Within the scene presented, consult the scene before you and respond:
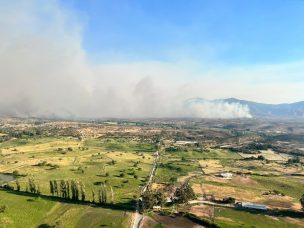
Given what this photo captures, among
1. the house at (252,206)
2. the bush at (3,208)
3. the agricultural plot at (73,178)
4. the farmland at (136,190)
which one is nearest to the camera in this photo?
the agricultural plot at (73,178)

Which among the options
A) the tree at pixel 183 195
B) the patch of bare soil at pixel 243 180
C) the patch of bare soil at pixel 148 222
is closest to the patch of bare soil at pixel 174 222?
the patch of bare soil at pixel 148 222

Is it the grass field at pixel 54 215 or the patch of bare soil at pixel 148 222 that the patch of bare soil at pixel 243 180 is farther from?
the grass field at pixel 54 215

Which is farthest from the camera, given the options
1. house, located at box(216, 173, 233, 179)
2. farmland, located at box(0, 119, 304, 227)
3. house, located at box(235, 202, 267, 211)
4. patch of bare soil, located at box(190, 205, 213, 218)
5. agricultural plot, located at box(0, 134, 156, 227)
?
house, located at box(216, 173, 233, 179)

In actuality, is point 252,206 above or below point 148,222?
below

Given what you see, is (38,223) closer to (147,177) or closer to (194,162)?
(147,177)

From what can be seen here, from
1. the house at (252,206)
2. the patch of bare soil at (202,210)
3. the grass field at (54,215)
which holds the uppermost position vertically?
the grass field at (54,215)

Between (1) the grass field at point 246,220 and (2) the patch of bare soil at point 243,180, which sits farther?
(2) the patch of bare soil at point 243,180

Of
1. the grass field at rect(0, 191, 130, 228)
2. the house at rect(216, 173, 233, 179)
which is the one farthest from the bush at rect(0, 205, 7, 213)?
the house at rect(216, 173, 233, 179)

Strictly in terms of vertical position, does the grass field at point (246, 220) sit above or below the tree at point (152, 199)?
below

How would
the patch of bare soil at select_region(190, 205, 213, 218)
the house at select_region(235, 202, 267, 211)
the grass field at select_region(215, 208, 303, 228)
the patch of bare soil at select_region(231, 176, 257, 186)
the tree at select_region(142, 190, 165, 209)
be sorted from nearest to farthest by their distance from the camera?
1. the grass field at select_region(215, 208, 303, 228)
2. the patch of bare soil at select_region(190, 205, 213, 218)
3. the tree at select_region(142, 190, 165, 209)
4. the house at select_region(235, 202, 267, 211)
5. the patch of bare soil at select_region(231, 176, 257, 186)

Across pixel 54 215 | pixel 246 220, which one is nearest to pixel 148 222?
Result: pixel 54 215

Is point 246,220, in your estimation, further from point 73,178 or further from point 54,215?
point 73,178

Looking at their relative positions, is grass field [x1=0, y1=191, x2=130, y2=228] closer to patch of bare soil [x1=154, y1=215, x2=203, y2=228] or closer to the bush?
the bush
